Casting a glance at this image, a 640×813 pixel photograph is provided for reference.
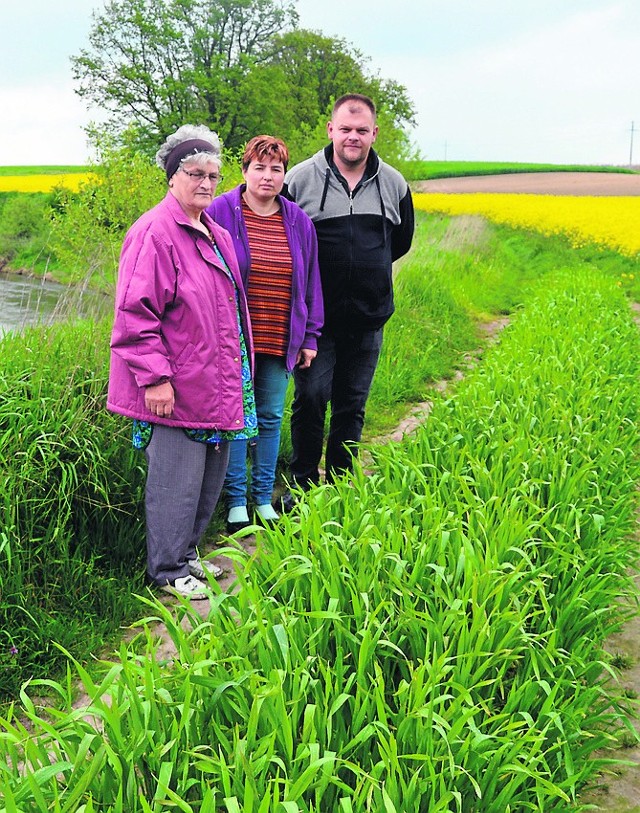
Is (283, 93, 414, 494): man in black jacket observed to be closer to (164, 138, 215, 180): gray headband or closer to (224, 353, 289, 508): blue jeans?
(224, 353, 289, 508): blue jeans

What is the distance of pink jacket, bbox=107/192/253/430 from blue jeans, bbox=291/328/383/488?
793mm

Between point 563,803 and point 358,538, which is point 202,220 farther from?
point 563,803

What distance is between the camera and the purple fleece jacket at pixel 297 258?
353 cm

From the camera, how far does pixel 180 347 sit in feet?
10.2

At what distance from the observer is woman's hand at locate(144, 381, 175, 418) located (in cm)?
306

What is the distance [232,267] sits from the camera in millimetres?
3340

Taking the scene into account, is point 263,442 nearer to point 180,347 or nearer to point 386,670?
point 180,347

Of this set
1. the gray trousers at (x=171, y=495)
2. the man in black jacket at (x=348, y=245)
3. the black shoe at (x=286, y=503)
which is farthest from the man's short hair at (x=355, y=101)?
the black shoe at (x=286, y=503)

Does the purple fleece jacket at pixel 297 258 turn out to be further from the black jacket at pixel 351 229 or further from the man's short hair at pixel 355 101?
the man's short hair at pixel 355 101

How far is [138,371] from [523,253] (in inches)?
561

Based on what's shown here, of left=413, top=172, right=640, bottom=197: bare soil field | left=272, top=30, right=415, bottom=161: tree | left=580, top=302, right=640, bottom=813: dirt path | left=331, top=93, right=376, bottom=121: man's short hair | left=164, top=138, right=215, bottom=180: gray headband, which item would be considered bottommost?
left=580, top=302, right=640, bottom=813: dirt path

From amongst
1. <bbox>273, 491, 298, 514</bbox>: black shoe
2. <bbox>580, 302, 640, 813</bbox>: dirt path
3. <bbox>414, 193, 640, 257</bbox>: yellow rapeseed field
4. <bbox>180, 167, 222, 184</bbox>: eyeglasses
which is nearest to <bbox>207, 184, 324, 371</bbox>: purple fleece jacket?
<bbox>180, 167, 222, 184</bbox>: eyeglasses

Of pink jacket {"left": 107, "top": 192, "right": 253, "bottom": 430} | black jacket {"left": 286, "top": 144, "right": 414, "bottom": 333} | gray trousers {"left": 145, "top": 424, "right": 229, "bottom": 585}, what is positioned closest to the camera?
pink jacket {"left": 107, "top": 192, "right": 253, "bottom": 430}

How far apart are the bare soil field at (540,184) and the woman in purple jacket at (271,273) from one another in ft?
99.9
